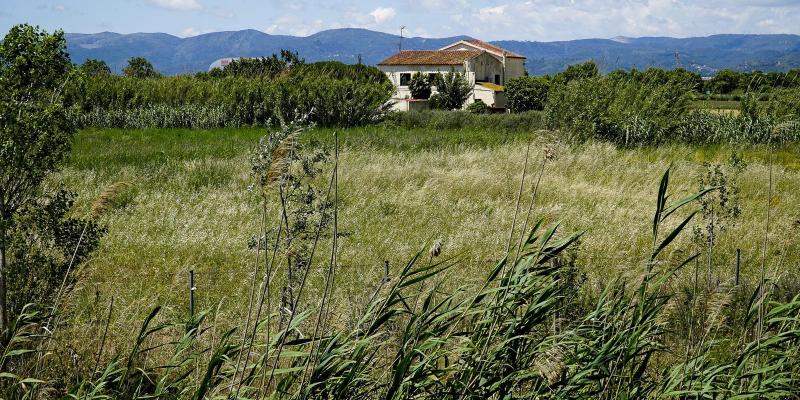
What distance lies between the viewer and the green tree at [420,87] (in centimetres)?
6612

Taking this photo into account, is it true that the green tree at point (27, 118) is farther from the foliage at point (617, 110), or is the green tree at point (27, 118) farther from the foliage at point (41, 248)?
the foliage at point (617, 110)

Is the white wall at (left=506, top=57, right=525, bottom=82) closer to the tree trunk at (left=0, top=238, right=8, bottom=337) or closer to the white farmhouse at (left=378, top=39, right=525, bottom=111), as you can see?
the white farmhouse at (left=378, top=39, right=525, bottom=111)

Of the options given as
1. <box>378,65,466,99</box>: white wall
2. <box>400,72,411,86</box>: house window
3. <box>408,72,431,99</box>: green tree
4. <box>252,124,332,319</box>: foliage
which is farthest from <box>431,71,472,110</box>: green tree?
<box>252,124,332,319</box>: foliage

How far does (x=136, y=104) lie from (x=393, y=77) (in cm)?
4208

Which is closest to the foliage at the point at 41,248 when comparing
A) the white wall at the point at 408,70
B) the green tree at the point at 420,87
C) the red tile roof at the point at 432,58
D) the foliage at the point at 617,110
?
the foliage at the point at 617,110

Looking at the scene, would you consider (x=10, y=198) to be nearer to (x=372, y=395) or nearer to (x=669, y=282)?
(x=372, y=395)

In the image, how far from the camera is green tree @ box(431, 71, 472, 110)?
58.3 meters

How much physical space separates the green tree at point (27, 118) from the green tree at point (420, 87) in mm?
59614

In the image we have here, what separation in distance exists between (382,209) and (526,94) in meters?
45.0

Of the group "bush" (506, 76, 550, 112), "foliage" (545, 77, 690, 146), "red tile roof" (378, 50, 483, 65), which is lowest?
"bush" (506, 76, 550, 112)

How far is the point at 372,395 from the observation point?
4578 mm

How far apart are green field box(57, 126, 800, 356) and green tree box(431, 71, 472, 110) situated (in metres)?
30.1

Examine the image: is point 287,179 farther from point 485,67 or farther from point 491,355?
point 485,67

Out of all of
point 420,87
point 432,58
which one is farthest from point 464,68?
point 420,87
